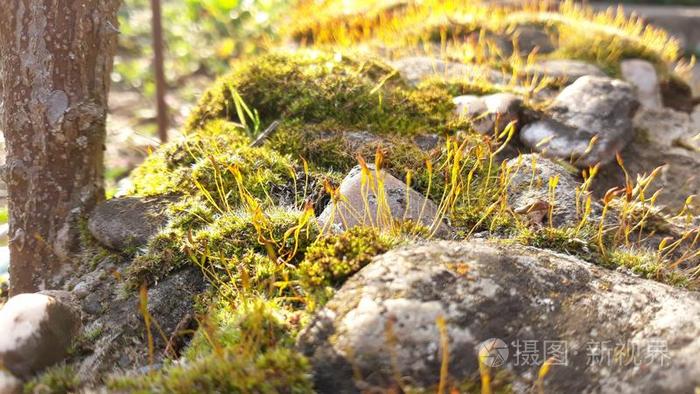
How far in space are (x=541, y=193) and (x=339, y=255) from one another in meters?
1.37

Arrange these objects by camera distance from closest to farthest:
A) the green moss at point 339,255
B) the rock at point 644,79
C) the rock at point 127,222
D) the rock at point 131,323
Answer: the green moss at point 339,255 → the rock at point 131,323 → the rock at point 127,222 → the rock at point 644,79

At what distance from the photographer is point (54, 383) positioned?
2.69m

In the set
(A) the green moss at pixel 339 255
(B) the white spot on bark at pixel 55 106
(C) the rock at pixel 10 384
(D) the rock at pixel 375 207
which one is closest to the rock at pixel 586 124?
(D) the rock at pixel 375 207

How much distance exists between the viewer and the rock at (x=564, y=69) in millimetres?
5234

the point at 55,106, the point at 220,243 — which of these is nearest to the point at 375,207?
the point at 220,243

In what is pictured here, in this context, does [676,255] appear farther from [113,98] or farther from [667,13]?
[667,13]

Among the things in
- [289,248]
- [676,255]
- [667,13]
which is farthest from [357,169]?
[667,13]

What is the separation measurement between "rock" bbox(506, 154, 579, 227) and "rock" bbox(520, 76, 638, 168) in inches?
11.0

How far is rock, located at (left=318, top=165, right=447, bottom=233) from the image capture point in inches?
127

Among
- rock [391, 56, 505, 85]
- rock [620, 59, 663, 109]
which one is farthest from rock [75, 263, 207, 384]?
rock [620, 59, 663, 109]

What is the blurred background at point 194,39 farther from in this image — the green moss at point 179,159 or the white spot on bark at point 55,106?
the white spot on bark at point 55,106

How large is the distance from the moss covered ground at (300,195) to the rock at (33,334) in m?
0.18

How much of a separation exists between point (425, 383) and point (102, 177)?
235 cm

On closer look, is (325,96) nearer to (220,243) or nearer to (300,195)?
(300,195)
